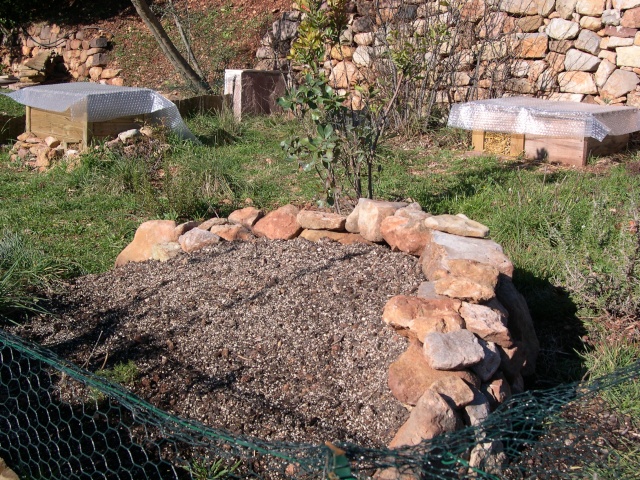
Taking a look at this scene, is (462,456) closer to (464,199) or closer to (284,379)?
(284,379)

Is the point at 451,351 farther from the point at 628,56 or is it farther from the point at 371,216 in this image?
the point at 628,56

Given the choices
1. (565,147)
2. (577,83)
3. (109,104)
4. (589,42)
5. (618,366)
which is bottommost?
(618,366)

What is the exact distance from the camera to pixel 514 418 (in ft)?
7.82

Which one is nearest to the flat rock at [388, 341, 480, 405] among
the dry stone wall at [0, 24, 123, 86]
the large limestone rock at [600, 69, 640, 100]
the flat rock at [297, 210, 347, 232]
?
the flat rock at [297, 210, 347, 232]

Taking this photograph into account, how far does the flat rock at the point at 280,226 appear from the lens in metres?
4.60

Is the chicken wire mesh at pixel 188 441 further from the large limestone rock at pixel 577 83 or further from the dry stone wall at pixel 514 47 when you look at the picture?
the large limestone rock at pixel 577 83

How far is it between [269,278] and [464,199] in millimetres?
2286

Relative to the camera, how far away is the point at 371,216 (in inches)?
169

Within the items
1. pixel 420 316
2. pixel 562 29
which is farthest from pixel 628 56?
pixel 420 316

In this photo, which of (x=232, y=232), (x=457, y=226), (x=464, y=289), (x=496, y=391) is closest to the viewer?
(x=496, y=391)

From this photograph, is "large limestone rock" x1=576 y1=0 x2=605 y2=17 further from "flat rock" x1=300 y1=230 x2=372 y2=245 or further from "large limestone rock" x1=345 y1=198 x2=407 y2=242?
"flat rock" x1=300 y1=230 x2=372 y2=245

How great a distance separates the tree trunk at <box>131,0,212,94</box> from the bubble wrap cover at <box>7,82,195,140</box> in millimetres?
2202

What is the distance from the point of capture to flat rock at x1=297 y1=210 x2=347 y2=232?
14.6ft

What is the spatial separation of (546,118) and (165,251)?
158 inches
